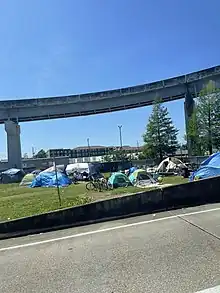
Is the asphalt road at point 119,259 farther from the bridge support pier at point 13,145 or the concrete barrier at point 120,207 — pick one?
the bridge support pier at point 13,145

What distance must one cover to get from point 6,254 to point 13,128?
5317 cm

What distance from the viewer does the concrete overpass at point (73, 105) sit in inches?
2163

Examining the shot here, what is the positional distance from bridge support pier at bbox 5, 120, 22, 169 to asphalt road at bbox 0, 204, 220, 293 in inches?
2051

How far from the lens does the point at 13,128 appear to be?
187ft

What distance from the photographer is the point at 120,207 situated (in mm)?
9234

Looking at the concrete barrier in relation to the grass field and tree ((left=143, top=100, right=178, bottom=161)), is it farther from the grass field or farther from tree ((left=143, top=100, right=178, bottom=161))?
tree ((left=143, top=100, right=178, bottom=161))

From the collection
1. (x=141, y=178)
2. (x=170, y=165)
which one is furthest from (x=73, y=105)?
(x=141, y=178)

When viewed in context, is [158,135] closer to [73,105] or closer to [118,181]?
[73,105]

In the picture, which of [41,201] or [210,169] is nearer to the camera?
[41,201]

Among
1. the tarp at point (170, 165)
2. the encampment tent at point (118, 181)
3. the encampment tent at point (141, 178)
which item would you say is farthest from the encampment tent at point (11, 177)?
the encampment tent at point (118, 181)

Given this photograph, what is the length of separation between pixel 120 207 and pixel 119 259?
3876 millimetres

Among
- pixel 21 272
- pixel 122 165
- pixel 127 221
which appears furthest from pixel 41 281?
pixel 122 165

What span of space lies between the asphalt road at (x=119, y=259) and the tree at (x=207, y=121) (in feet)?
127

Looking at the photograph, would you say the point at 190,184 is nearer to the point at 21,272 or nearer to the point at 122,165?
the point at 21,272
